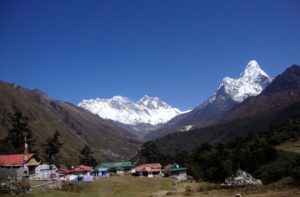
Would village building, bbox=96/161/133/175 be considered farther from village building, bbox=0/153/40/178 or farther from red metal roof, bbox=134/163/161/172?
village building, bbox=0/153/40/178

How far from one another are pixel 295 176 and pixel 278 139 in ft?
158

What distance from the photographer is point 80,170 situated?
133750 mm

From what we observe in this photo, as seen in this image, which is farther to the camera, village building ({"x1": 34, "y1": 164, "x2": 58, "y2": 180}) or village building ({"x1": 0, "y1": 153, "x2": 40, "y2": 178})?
village building ({"x1": 34, "y1": 164, "x2": 58, "y2": 180})

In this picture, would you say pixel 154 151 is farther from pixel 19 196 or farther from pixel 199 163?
pixel 19 196

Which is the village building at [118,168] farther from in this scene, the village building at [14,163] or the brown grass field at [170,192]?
the brown grass field at [170,192]

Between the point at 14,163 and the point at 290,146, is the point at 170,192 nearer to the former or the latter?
the point at 14,163

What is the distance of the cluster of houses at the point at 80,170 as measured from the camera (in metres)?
85.6

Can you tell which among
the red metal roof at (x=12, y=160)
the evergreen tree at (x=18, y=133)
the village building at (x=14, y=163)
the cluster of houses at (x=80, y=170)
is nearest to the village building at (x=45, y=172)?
the cluster of houses at (x=80, y=170)

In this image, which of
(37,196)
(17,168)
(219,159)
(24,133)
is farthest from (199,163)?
(37,196)

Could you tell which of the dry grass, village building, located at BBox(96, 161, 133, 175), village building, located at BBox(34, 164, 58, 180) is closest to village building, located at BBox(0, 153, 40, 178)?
village building, located at BBox(34, 164, 58, 180)

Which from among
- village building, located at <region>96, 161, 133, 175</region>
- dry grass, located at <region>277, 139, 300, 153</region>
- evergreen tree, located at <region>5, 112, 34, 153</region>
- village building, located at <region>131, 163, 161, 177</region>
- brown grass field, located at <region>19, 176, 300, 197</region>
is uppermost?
evergreen tree, located at <region>5, 112, 34, 153</region>

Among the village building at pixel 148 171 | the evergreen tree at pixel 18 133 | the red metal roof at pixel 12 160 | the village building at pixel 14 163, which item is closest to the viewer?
the village building at pixel 14 163

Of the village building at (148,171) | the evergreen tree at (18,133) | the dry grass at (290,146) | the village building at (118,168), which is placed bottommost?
the village building at (148,171)

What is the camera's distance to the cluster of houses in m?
85.6
